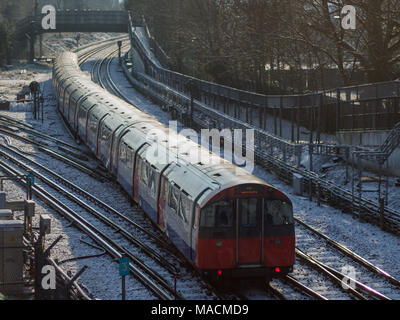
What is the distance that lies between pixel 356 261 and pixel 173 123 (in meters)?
29.0

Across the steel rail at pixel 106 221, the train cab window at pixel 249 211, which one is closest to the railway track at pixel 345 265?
the train cab window at pixel 249 211

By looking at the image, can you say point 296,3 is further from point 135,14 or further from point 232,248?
point 135,14

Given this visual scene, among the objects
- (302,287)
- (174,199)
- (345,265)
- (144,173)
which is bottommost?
(345,265)

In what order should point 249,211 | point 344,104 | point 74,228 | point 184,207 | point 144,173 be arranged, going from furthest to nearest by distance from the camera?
point 344,104
point 144,173
point 74,228
point 184,207
point 249,211

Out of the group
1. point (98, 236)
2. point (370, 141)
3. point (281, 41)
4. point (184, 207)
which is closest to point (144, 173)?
point (98, 236)

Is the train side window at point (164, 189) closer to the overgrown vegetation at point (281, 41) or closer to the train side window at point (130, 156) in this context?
the train side window at point (130, 156)

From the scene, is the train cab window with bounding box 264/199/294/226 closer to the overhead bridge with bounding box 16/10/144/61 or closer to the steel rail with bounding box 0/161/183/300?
Answer: the steel rail with bounding box 0/161/183/300

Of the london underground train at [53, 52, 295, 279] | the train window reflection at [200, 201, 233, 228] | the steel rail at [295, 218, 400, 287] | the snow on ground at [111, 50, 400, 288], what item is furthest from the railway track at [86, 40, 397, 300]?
the train window reflection at [200, 201, 233, 228]

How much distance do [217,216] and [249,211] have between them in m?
0.80

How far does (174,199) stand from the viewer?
19.9 meters

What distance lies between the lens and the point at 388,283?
18.9m

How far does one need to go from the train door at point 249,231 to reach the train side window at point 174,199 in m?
2.70

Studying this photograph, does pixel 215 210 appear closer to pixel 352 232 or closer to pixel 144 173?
pixel 144 173

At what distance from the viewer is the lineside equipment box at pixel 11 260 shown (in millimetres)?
16469
